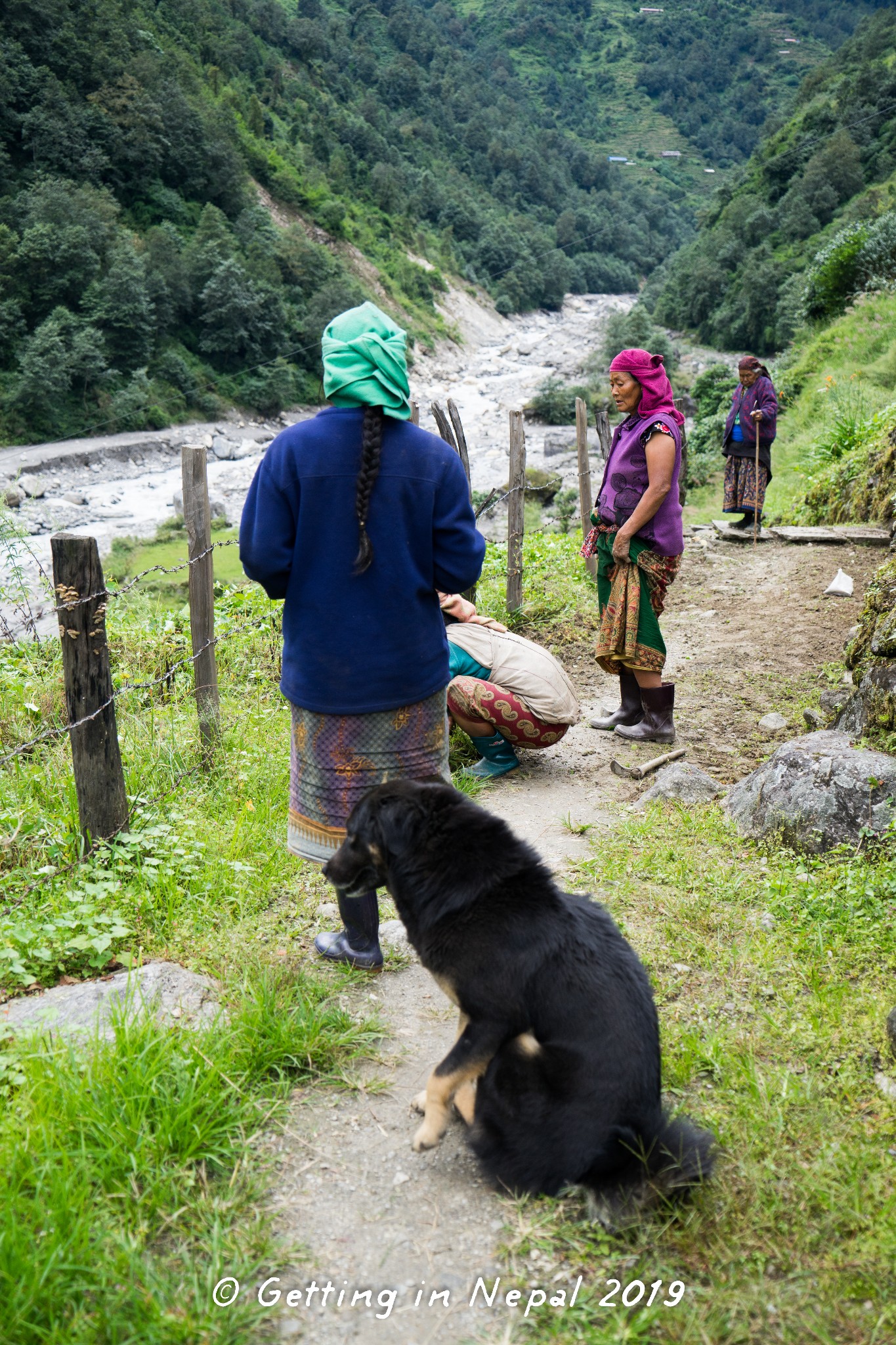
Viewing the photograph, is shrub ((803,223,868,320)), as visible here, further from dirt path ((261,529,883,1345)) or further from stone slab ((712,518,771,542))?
dirt path ((261,529,883,1345))

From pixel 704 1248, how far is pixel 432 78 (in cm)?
12157

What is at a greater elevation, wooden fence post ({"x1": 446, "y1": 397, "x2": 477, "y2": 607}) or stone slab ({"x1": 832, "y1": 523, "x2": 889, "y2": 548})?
wooden fence post ({"x1": 446, "y1": 397, "x2": 477, "y2": 607})

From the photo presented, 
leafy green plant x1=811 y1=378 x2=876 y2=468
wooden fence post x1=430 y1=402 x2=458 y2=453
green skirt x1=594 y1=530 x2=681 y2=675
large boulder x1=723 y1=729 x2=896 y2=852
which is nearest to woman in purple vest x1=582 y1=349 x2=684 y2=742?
green skirt x1=594 y1=530 x2=681 y2=675

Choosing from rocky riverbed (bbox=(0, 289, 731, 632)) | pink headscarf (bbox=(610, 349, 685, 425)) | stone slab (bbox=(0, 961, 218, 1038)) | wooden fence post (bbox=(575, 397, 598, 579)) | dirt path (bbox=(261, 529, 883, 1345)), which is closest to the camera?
dirt path (bbox=(261, 529, 883, 1345))

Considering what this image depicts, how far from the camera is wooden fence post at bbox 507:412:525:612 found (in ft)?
24.0

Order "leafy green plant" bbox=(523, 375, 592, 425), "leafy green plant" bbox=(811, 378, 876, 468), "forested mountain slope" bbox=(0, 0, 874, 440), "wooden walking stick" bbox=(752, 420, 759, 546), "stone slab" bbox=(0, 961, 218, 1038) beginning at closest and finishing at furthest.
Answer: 1. "stone slab" bbox=(0, 961, 218, 1038)
2. "wooden walking stick" bbox=(752, 420, 759, 546)
3. "leafy green plant" bbox=(811, 378, 876, 468)
4. "leafy green plant" bbox=(523, 375, 592, 425)
5. "forested mountain slope" bbox=(0, 0, 874, 440)

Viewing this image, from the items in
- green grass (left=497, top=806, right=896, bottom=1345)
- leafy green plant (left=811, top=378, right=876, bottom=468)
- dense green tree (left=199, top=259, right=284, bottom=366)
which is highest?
dense green tree (left=199, top=259, right=284, bottom=366)

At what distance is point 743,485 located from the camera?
A: 9.98m

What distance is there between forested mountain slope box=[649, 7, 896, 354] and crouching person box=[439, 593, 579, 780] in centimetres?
2215

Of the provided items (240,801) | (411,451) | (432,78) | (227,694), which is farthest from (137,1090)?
(432,78)

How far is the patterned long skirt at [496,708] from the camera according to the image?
14.9 ft

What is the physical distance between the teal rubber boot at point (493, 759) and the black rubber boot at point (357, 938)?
1.72 meters

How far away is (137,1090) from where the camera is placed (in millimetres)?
2250

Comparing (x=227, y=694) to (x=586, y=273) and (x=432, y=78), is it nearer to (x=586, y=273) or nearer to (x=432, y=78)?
(x=586, y=273)
